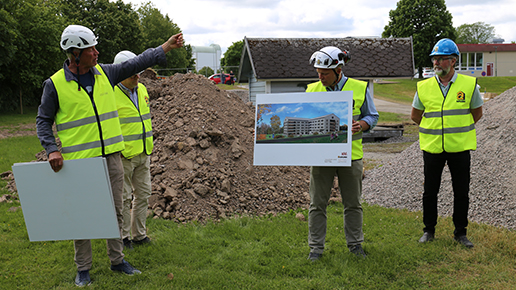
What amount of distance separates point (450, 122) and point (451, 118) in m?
0.05

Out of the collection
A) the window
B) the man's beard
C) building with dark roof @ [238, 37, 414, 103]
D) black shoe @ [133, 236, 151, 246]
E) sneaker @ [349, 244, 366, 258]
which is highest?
the window

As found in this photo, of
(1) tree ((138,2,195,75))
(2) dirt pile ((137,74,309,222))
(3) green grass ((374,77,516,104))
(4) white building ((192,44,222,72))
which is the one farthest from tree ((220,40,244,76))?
(2) dirt pile ((137,74,309,222))

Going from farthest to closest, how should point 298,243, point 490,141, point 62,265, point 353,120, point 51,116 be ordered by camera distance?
point 490,141
point 298,243
point 62,265
point 353,120
point 51,116

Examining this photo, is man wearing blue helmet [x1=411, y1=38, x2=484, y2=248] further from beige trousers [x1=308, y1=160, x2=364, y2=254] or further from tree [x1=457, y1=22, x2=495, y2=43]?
tree [x1=457, y1=22, x2=495, y2=43]

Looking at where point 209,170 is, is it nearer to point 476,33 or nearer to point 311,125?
point 311,125

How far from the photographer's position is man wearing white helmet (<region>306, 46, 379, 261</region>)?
390cm

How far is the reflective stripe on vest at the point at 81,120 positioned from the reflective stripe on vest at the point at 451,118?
3473 millimetres

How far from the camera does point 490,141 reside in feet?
21.8

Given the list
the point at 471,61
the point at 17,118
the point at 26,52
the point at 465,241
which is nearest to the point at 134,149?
the point at 465,241

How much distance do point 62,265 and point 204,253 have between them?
1.58 meters

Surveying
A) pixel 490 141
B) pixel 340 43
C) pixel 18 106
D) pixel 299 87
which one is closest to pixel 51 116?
pixel 490 141

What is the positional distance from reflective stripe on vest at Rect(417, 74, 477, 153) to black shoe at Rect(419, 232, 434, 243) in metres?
1.05

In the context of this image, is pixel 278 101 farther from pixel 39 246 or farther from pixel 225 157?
pixel 39 246

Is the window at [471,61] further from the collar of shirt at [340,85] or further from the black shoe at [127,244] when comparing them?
the black shoe at [127,244]
